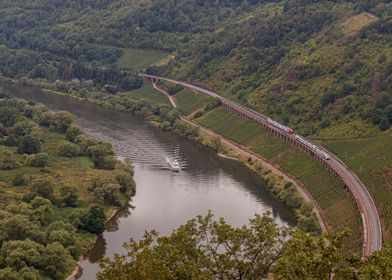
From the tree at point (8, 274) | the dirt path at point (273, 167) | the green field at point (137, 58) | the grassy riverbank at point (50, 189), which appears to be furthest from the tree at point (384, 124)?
the green field at point (137, 58)

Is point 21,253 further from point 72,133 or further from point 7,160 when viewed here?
point 72,133

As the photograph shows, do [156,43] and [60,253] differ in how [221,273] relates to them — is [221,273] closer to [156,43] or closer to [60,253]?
[60,253]

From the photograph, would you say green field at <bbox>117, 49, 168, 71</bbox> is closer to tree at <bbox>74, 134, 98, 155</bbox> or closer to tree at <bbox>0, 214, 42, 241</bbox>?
tree at <bbox>74, 134, 98, 155</bbox>

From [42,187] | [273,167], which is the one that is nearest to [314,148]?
[273,167]

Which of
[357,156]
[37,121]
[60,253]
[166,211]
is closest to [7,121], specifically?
[37,121]

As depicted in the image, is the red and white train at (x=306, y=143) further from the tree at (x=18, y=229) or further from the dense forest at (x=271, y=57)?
the tree at (x=18, y=229)

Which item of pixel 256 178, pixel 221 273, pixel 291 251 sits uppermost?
pixel 291 251

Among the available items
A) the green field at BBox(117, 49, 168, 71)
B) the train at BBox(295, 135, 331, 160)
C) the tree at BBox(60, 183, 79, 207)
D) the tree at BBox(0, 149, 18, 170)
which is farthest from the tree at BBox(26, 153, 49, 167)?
the green field at BBox(117, 49, 168, 71)
